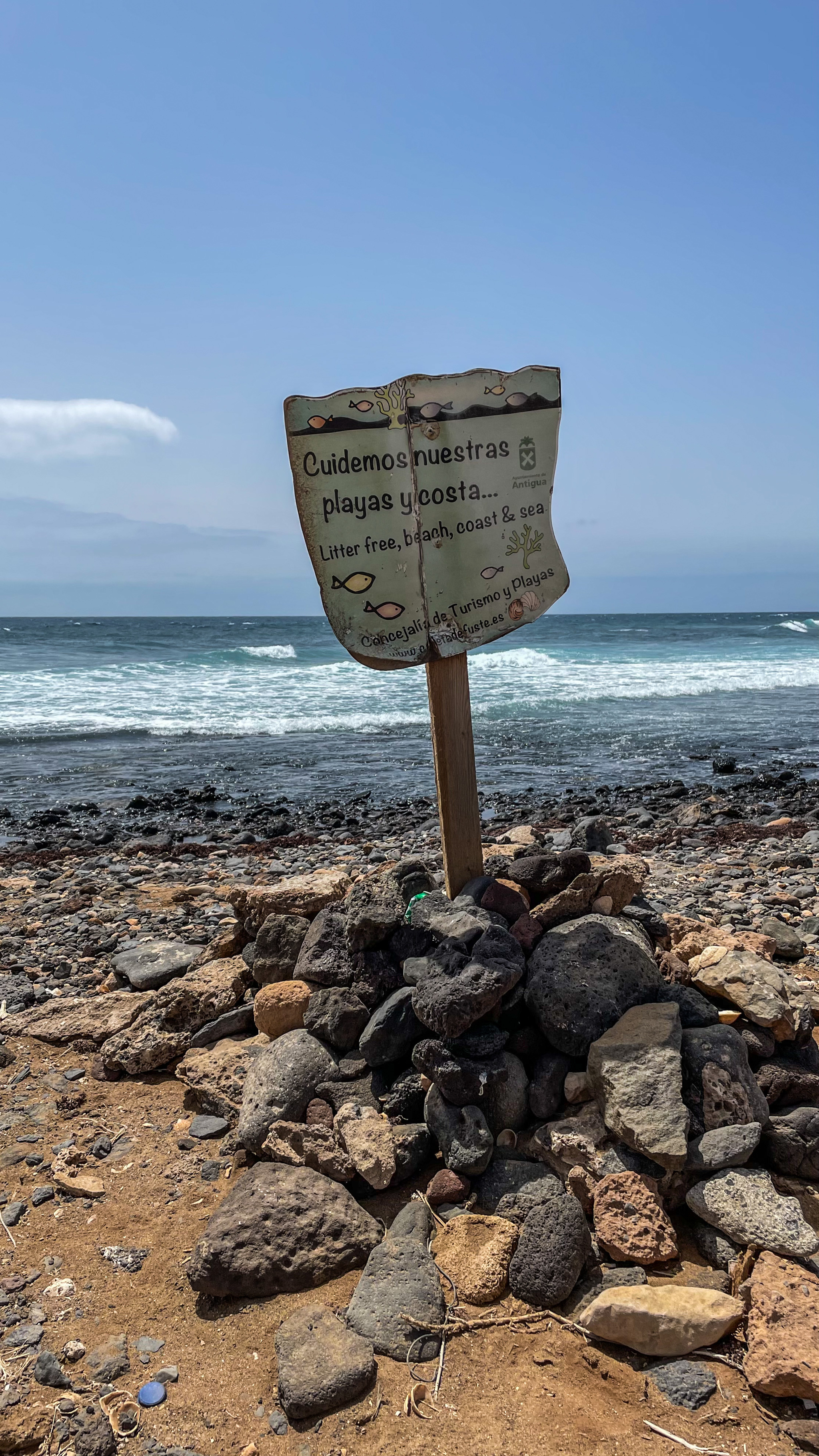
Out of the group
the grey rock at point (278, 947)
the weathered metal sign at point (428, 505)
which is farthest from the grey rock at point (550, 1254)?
the weathered metal sign at point (428, 505)

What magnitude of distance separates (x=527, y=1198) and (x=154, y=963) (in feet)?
10.3

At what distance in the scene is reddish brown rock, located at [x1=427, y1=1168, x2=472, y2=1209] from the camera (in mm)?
3336

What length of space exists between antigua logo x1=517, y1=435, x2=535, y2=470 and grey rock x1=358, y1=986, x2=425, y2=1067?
104 inches

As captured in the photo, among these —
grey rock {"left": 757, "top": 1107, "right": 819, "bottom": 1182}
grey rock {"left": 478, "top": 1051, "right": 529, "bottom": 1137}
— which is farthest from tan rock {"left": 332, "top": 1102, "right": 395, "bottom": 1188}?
grey rock {"left": 757, "top": 1107, "right": 819, "bottom": 1182}

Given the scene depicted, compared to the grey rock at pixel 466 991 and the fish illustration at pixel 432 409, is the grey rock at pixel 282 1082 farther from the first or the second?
the fish illustration at pixel 432 409

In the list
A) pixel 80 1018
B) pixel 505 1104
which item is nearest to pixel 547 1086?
pixel 505 1104

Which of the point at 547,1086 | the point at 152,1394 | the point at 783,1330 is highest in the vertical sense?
the point at 547,1086

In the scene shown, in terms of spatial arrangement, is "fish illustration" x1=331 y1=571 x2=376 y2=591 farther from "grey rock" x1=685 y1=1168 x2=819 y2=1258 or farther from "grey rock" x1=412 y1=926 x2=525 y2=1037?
"grey rock" x1=685 y1=1168 x2=819 y2=1258

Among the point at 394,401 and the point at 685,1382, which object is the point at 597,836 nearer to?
the point at 394,401

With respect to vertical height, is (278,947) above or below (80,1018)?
above

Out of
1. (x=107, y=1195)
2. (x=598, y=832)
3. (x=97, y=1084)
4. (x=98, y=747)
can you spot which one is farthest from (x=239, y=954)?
→ (x=98, y=747)

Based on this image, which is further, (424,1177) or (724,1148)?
(424,1177)

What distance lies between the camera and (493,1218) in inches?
124

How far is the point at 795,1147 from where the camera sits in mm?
3285
